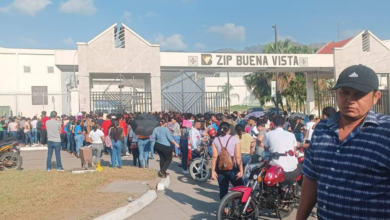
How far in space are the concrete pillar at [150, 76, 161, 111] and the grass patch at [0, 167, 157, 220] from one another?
10.00 metres

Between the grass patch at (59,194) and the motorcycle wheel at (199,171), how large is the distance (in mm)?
1059

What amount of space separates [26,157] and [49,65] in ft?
81.0

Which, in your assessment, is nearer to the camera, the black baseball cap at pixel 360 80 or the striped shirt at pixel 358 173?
the striped shirt at pixel 358 173

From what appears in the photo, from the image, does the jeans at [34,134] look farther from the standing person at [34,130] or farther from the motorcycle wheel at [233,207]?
the motorcycle wheel at [233,207]

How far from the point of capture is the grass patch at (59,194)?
22.6 ft

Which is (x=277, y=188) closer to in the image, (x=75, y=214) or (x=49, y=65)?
(x=75, y=214)

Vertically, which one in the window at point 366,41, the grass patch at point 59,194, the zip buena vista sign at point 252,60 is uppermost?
the window at point 366,41

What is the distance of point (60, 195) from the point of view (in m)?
8.26

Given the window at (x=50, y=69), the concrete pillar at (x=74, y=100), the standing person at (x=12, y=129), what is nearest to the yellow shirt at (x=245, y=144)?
the standing person at (x=12, y=129)

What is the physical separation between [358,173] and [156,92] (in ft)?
Result: 63.4

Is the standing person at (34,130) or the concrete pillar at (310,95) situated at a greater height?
the concrete pillar at (310,95)

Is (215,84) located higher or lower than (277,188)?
higher

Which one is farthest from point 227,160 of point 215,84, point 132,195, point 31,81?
point 215,84

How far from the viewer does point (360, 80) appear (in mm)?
2326
